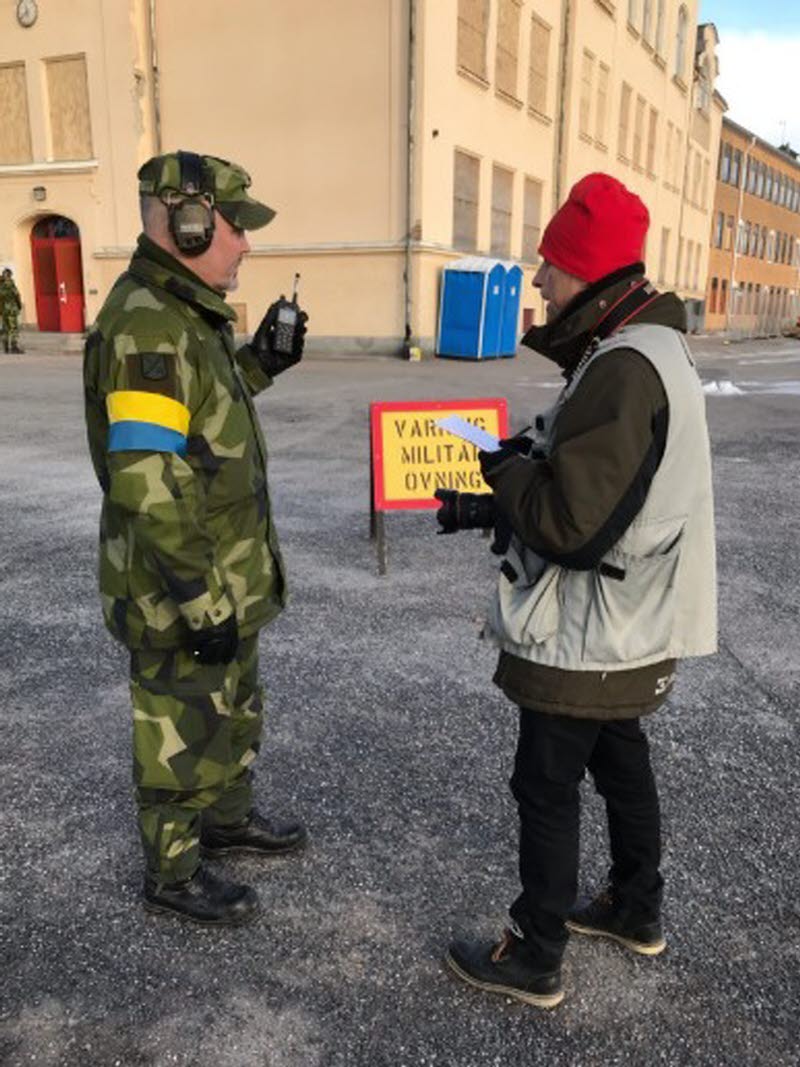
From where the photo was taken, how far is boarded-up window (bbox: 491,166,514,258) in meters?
24.9

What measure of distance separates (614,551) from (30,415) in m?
11.5

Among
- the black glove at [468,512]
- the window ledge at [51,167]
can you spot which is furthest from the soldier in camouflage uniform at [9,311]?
the black glove at [468,512]

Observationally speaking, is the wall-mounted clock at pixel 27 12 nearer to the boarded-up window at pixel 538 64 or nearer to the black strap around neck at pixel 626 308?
the boarded-up window at pixel 538 64

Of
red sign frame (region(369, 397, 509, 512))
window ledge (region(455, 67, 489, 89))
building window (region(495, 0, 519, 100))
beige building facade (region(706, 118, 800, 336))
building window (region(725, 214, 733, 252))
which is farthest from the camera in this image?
building window (region(725, 214, 733, 252))

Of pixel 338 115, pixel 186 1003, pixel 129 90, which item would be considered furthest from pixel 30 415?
pixel 129 90

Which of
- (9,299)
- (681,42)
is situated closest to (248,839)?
(9,299)

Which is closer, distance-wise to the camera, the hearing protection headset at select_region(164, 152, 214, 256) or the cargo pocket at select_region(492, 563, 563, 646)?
the cargo pocket at select_region(492, 563, 563, 646)

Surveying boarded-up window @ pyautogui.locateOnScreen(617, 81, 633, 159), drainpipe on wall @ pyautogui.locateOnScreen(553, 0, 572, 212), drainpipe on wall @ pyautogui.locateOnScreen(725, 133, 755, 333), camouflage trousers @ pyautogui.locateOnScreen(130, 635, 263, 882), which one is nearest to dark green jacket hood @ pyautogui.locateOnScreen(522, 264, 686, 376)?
camouflage trousers @ pyautogui.locateOnScreen(130, 635, 263, 882)

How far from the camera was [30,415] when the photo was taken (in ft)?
38.7

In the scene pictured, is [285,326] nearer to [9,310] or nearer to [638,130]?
[9,310]

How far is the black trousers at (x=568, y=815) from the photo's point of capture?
2.09 metres

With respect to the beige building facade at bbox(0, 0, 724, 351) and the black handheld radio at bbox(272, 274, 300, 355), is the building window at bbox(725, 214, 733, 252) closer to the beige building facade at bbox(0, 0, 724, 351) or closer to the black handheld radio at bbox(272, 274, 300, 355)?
the beige building facade at bbox(0, 0, 724, 351)

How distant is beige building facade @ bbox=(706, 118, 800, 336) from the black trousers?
55218mm

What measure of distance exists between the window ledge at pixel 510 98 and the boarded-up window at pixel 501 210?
1.81m
